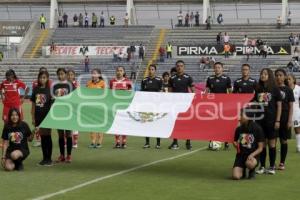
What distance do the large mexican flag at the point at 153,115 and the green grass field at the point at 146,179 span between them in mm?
663

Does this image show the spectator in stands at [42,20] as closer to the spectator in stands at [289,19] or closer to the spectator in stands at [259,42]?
the spectator in stands at [259,42]

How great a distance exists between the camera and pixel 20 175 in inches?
412

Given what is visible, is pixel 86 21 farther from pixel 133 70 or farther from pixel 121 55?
pixel 133 70

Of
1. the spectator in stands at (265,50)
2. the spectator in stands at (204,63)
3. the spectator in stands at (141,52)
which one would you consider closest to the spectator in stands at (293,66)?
the spectator in stands at (265,50)

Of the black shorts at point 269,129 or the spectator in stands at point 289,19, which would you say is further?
the spectator in stands at point 289,19

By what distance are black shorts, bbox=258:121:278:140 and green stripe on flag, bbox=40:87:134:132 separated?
2521 millimetres

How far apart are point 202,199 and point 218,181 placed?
1567 mm

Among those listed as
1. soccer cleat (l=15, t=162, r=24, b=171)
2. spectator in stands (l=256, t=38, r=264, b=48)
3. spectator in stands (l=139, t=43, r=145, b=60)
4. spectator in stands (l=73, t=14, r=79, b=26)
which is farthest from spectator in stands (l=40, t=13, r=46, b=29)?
soccer cleat (l=15, t=162, r=24, b=171)

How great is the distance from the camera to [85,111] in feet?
38.4

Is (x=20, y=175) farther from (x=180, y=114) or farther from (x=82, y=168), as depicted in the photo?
(x=180, y=114)

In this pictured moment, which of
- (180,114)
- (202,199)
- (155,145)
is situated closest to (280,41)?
(155,145)

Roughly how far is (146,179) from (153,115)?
1.67 metres

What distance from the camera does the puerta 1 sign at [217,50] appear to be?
45.5m

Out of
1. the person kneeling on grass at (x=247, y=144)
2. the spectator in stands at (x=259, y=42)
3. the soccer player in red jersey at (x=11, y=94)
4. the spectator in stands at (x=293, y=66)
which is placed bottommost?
the person kneeling on grass at (x=247, y=144)
